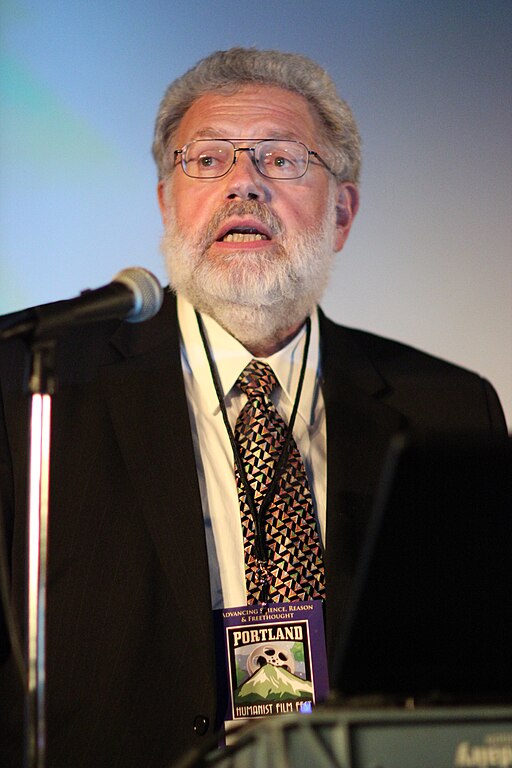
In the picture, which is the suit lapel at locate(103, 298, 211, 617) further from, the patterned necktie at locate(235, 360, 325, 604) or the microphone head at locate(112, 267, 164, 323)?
the microphone head at locate(112, 267, 164, 323)

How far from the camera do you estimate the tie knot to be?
8.16 feet

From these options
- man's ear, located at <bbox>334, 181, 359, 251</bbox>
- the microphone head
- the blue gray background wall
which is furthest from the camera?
man's ear, located at <bbox>334, 181, 359, 251</bbox>

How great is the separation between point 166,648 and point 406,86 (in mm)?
1777

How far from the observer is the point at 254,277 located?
259cm

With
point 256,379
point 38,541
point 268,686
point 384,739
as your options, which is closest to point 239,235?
point 256,379

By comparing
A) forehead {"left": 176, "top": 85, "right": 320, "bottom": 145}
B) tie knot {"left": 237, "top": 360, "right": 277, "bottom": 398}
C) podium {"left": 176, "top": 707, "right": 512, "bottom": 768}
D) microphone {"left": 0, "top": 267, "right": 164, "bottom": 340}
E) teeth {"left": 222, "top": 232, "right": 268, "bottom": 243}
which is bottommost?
podium {"left": 176, "top": 707, "right": 512, "bottom": 768}

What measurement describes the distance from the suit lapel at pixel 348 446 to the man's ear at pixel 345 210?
266mm

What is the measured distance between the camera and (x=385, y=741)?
1.07 meters

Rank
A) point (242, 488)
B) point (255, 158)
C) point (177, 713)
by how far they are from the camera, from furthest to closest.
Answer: point (255, 158), point (242, 488), point (177, 713)

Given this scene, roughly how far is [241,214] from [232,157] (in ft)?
0.53

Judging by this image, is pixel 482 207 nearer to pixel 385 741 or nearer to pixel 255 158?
pixel 255 158

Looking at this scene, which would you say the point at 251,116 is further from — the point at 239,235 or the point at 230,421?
the point at 230,421

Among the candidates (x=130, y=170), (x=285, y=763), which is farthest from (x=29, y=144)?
(x=285, y=763)

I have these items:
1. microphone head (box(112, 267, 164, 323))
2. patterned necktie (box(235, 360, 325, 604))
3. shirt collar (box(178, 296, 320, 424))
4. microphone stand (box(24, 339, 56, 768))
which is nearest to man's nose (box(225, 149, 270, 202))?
shirt collar (box(178, 296, 320, 424))
